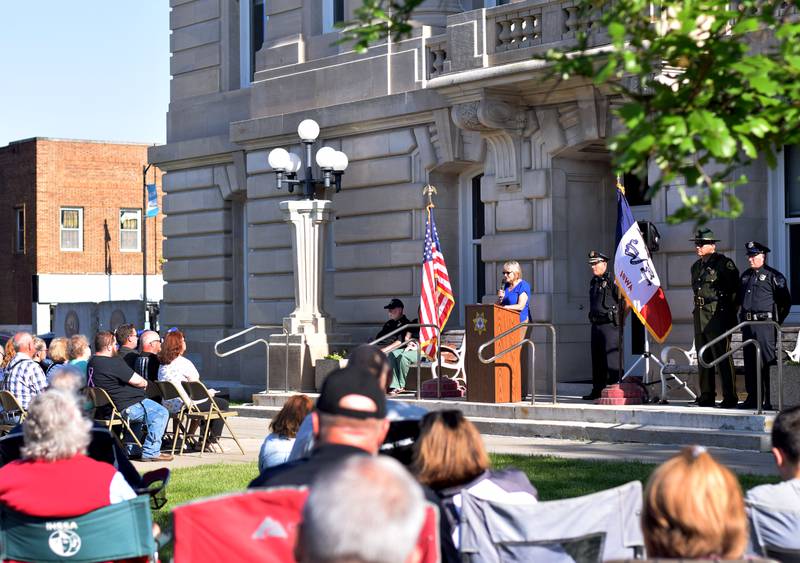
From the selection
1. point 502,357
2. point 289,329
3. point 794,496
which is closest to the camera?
point 794,496

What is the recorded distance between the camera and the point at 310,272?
22.9 metres

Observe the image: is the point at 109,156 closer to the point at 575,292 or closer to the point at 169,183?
the point at 169,183

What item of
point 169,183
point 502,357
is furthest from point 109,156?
point 502,357

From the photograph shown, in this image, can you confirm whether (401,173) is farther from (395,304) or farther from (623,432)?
(623,432)

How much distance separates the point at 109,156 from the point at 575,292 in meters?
40.1

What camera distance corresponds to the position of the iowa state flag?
17.8m

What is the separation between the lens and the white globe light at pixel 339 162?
2233 centimetres

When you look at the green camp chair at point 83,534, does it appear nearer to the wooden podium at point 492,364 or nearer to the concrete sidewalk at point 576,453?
the concrete sidewalk at point 576,453

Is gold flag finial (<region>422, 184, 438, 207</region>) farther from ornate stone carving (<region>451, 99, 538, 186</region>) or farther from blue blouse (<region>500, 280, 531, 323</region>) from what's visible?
blue blouse (<region>500, 280, 531, 323</region>)

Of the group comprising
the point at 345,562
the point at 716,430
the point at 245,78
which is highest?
the point at 245,78

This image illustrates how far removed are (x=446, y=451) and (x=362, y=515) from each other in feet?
10.6

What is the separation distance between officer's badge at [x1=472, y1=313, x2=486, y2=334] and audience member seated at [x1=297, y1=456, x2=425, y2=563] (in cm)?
1432

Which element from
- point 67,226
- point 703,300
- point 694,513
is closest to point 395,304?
point 703,300

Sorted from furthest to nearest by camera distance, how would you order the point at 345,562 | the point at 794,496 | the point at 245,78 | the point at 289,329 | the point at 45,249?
1. the point at 45,249
2. the point at 245,78
3. the point at 289,329
4. the point at 794,496
5. the point at 345,562
